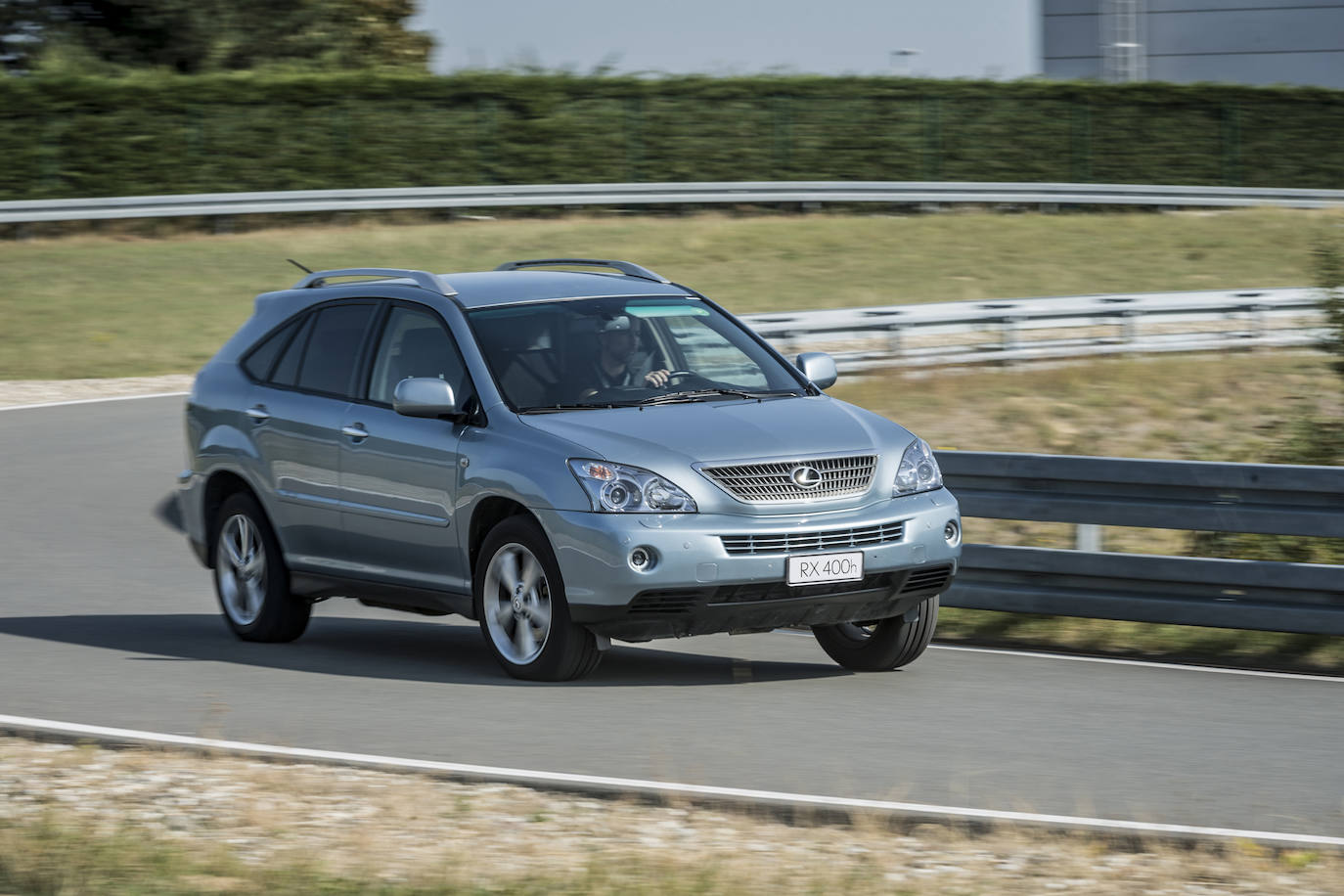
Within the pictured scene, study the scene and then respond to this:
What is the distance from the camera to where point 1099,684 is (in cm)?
864

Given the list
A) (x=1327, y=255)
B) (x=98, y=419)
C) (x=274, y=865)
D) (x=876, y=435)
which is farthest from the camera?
(x=98, y=419)

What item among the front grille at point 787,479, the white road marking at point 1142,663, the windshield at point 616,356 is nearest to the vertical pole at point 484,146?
the windshield at point 616,356

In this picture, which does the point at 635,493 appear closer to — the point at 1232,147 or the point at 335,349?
the point at 335,349

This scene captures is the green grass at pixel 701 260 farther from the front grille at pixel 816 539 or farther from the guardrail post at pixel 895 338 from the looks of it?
the front grille at pixel 816 539

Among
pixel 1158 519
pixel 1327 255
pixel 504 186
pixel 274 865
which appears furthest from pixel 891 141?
pixel 274 865

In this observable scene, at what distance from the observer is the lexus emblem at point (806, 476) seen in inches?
323

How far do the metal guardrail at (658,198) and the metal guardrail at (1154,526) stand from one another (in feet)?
88.4

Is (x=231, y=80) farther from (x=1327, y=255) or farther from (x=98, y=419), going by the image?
(x=1327, y=255)

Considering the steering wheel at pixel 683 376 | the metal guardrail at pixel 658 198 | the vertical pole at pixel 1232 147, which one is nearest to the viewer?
the steering wheel at pixel 683 376

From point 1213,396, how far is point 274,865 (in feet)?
49.7

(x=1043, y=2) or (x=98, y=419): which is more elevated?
(x=1043, y=2)

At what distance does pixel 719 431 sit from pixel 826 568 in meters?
0.70

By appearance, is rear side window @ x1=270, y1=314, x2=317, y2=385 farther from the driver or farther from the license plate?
the license plate

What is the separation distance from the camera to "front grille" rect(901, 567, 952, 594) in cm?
845
